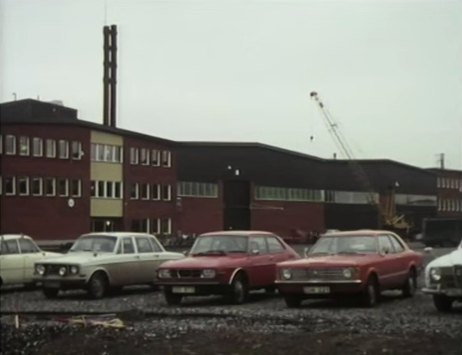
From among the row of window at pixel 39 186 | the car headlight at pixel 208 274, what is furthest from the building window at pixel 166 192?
the car headlight at pixel 208 274

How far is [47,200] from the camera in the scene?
9.13 metres

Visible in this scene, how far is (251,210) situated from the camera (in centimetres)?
1243

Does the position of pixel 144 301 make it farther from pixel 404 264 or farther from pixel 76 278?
pixel 404 264

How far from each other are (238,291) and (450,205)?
4.97 metres

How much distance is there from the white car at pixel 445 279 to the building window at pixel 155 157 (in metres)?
3.60

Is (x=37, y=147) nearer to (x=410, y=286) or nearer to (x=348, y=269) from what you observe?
(x=348, y=269)

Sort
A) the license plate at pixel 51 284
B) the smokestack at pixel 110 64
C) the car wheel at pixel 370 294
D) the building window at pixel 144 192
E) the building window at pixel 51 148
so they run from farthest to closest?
1. the license plate at pixel 51 284
2. the car wheel at pixel 370 294
3. the building window at pixel 144 192
4. the building window at pixel 51 148
5. the smokestack at pixel 110 64

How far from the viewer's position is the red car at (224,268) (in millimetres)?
13445

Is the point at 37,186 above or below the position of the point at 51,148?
below

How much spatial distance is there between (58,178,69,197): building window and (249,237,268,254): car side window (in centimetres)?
459

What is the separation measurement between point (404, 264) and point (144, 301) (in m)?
4.08

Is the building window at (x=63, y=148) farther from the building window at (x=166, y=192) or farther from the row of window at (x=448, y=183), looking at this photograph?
the row of window at (x=448, y=183)

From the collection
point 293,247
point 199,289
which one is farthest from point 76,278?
point 293,247

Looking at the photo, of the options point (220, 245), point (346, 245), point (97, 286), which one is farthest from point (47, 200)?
point (97, 286)
